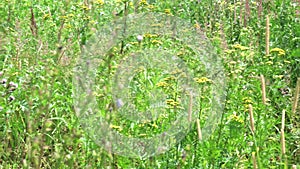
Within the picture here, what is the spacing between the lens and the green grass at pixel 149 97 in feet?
7.48

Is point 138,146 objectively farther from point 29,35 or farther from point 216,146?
point 29,35

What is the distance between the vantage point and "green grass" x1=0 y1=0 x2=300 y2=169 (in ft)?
7.48

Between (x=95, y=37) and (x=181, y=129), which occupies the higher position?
(x=95, y=37)

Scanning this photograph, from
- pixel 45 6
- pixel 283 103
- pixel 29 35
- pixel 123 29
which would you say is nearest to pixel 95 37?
pixel 123 29

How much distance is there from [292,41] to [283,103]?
2.23ft

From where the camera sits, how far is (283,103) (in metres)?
3.14

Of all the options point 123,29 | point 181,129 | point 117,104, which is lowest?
point 181,129

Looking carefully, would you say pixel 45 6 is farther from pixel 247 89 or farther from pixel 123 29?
pixel 247 89

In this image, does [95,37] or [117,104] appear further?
[95,37]

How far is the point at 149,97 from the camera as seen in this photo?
8.95 ft

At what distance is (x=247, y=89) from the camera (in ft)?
9.99

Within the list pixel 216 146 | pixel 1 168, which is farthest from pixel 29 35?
pixel 216 146

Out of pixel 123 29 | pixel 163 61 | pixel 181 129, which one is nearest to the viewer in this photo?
pixel 181 129

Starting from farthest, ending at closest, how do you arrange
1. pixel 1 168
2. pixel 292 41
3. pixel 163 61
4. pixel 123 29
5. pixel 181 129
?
pixel 292 41
pixel 163 61
pixel 123 29
pixel 181 129
pixel 1 168
